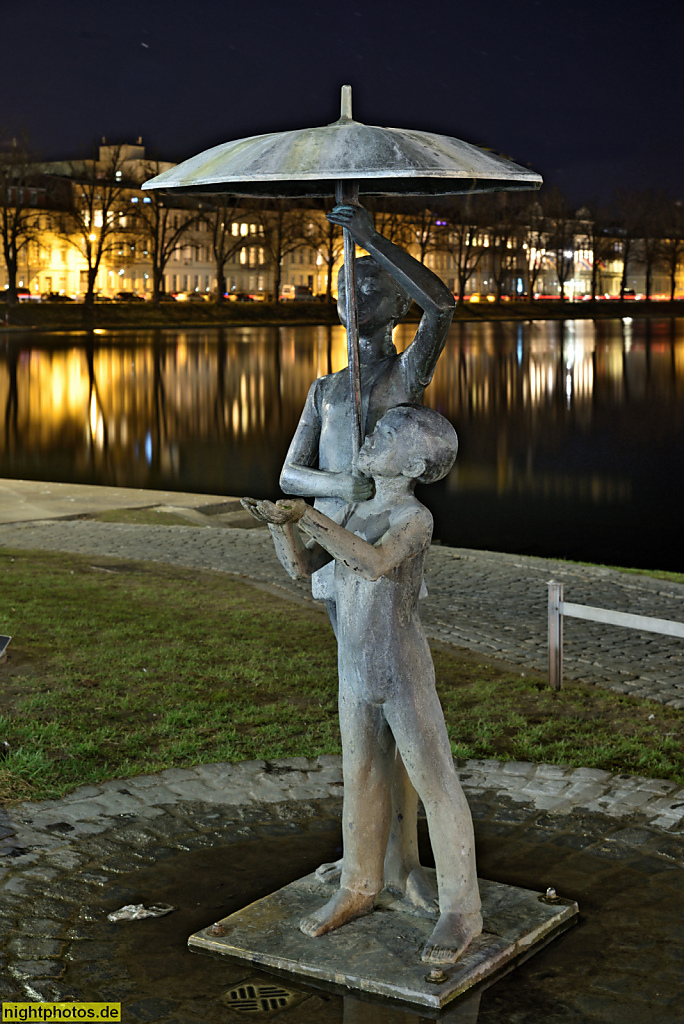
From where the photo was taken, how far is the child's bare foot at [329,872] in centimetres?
516

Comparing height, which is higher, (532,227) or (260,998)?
(532,227)

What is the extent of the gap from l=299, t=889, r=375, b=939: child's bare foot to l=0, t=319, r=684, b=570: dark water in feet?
42.0

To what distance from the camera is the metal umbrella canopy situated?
4.02 m

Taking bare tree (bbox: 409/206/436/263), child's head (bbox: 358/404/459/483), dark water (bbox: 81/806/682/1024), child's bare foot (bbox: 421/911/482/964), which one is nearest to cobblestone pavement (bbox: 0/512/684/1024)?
dark water (bbox: 81/806/682/1024)

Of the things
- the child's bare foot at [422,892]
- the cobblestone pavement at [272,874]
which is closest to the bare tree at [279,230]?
the cobblestone pavement at [272,874]

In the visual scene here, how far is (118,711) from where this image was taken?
26.4 ft

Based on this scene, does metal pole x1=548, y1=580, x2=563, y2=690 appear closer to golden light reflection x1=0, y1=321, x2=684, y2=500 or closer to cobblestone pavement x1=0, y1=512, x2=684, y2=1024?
cobblestone pavement x1=0, y1=512, x2=684, y2=1024

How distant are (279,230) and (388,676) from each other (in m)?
98.1

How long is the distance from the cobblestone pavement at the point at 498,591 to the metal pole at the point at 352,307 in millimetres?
4703

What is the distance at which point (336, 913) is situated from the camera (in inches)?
189

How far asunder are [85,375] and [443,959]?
4473 cm

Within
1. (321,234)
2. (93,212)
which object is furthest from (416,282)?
(321,234)

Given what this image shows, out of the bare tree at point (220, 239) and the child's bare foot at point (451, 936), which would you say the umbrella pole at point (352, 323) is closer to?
the child's bare foot at point (451, 936)

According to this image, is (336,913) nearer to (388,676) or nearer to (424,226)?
(388,676)
